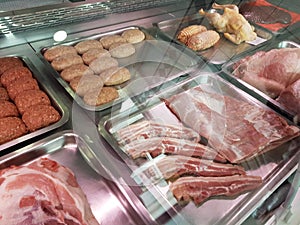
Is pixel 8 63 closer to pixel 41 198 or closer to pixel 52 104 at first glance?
pixel 52 104

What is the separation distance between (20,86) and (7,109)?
0.39ft

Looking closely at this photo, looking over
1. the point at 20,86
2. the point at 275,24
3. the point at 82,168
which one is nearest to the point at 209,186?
the point at 82,168

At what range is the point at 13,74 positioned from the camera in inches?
47.0

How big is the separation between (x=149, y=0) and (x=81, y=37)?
0.48 m

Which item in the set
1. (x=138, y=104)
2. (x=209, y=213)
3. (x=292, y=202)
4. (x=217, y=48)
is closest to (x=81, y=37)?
(x=138, y=104)

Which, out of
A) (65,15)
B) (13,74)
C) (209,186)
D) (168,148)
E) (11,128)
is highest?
(65,15)

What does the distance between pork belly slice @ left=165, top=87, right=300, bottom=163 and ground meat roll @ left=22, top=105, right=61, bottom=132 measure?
0.42 metres

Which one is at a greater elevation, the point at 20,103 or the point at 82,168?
the point at 20,103

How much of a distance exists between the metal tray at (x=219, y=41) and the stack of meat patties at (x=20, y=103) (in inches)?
28.2

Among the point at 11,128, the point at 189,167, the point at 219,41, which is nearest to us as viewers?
the point at 189,167

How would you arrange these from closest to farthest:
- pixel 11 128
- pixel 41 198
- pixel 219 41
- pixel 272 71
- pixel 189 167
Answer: pixel 41 198
pixel 189 167
pixel 11 128
pixel 272 71
pixel 219 41

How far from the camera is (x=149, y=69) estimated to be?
1.23 metres

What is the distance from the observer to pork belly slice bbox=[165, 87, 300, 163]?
3.29 feet

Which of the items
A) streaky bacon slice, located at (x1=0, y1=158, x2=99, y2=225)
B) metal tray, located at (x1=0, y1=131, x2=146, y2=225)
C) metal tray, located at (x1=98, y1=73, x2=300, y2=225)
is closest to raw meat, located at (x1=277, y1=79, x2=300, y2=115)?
metal tray, located at (x1=98, y1=73, x2=300, y2=225)
